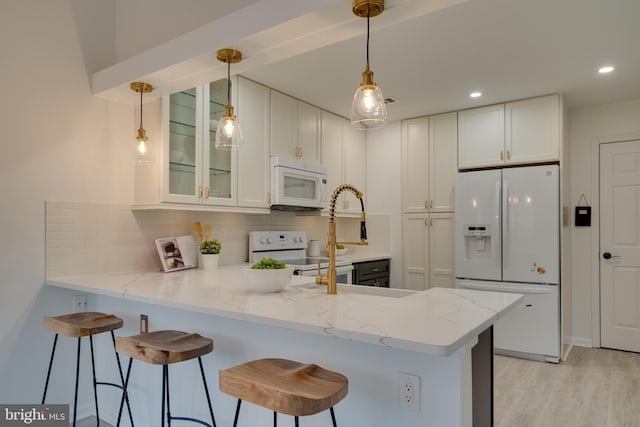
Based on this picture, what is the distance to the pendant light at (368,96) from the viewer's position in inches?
57.4

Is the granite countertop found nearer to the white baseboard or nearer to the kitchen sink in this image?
the kitchen sink

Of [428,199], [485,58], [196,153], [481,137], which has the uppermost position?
[485,58]

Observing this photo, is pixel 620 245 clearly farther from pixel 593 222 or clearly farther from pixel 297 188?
pixel 297 188

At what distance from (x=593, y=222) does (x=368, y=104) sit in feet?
12.1

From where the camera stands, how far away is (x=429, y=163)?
4332mm

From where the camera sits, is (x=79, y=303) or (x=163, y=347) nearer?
(x=163, y=347)

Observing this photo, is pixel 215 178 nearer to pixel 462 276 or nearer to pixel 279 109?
pixel 279 109

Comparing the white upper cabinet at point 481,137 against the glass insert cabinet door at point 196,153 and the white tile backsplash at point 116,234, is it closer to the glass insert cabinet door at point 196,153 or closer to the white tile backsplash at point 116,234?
the white tile backsplash at point 116,234

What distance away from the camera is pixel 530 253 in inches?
143

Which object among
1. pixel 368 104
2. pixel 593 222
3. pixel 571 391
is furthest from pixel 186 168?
pixel 593 222

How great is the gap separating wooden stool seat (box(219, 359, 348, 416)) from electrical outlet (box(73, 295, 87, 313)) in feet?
5.33

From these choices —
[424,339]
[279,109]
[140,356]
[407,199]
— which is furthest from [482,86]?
[140,356]

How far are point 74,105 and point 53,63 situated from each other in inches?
9.9

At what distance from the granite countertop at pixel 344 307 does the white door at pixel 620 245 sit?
3.06m
